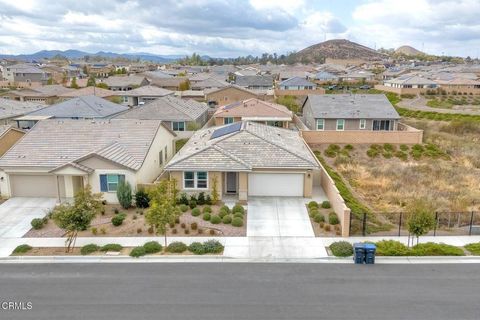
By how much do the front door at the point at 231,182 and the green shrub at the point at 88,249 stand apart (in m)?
10.2

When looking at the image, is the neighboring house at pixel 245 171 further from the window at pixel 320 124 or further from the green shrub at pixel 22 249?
the window at pixel 320 124

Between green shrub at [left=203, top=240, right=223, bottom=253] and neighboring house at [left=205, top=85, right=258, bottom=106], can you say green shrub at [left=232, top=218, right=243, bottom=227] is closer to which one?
green shrub at [left=203, top=240, right=223, bottom=253]

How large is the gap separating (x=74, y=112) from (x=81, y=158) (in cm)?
2240

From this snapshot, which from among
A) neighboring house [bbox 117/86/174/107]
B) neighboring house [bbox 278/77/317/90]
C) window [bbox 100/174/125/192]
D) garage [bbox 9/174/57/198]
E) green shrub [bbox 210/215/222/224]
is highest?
neighboring house [bbox 278/77/317/90]

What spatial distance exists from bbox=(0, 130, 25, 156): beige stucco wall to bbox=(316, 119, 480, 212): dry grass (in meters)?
26.9

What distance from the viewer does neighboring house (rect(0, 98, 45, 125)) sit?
43.2 metres

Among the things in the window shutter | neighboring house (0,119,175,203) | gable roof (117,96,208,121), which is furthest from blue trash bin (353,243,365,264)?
gable roof (117,96,208,121)

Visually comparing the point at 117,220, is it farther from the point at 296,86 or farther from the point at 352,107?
the point at 296,86

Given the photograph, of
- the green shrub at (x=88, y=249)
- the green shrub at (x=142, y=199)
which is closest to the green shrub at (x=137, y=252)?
the green shrub at (x=88, y=249)

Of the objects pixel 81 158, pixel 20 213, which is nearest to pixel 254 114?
pixel 81 158
